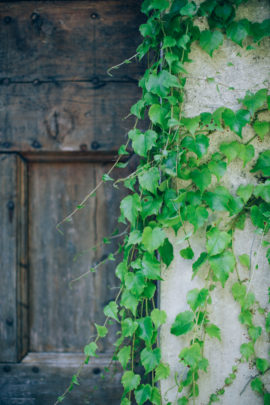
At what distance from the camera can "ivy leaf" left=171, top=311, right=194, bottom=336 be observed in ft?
3.46

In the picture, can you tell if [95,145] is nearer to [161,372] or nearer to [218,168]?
[218,168]

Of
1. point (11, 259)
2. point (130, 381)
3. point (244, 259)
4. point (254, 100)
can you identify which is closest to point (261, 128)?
point (254, 100)

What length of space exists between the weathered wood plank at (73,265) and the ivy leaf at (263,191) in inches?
20.9

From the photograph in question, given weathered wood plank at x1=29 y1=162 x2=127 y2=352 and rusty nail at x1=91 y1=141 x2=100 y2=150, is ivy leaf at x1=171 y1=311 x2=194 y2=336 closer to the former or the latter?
weathered wood plank at x1=29 y1=162 x2=127 y2=352

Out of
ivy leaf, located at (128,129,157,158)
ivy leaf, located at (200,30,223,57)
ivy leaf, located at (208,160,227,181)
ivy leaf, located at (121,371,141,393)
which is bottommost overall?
ivy leaf, located at (121,371,141,393)

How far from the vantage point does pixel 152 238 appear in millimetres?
1008

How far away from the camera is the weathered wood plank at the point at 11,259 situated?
133 centimetres

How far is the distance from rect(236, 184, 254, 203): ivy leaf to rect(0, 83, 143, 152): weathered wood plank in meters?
0.49

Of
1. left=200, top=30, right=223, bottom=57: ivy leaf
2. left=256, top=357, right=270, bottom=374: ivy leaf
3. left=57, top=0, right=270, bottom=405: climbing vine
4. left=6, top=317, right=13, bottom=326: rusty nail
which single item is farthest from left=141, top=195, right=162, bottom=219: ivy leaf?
left=6, top=317, right=13, bottom=326: rusty nail

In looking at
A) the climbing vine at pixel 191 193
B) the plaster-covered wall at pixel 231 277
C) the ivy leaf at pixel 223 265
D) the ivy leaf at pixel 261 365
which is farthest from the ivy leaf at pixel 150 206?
the ivy leaf at pixel 261 365

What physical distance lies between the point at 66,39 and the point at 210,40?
1.92 feet

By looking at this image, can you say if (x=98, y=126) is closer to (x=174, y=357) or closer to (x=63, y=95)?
(x=63, y=95)

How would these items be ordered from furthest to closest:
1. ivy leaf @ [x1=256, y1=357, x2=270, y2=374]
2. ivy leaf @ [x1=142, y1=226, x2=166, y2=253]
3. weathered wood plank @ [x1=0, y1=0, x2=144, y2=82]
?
weathered wood plank @ [x1=0, y1=0, x2=144, y2=82] < ivy leaf @ [x1=256, y1=357, x2=270, y2=374] < ivy leaf @ [x1=142, y1=226, x2=166, y2=253]

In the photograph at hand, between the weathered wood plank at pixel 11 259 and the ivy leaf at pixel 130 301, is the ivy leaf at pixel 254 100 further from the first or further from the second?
the weathered wood plank at pixel 11 259
